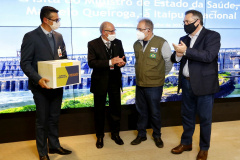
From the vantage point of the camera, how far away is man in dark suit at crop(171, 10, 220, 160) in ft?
8.68

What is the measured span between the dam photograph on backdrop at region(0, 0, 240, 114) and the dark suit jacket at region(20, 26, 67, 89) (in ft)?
3.73

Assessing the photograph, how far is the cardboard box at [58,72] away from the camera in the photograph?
2508 mm

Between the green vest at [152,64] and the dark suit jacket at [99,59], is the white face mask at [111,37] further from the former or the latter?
the green vest at [152,64]

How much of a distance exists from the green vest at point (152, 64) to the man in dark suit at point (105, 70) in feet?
0.87

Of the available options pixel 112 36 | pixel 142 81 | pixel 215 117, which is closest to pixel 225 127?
pixel 215 117

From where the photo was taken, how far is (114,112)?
341 cm

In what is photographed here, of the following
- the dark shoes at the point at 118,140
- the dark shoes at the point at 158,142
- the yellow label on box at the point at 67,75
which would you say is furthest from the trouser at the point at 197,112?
the yellow label on box at the point at 67,75

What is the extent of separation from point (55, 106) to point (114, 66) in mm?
929

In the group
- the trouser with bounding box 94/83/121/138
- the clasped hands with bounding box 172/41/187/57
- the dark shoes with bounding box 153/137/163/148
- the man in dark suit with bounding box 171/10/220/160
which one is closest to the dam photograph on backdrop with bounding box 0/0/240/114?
the trouser with bounding box 94/83/121/138

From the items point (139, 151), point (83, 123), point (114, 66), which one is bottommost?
point (139, 151)

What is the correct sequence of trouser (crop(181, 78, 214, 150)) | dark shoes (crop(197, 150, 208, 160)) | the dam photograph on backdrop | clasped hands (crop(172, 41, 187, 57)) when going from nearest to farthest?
clasped hands (crop(172, 41, 187, 57)) < trouser (crop(181, 78, 214, 150)) < dark shoes (crop(197, 150, 208, 160)) < the dam photograph on backdrop

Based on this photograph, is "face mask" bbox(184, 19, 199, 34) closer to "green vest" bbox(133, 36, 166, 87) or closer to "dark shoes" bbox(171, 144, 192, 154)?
"green vest" bbox(133, 36, 166, 87)

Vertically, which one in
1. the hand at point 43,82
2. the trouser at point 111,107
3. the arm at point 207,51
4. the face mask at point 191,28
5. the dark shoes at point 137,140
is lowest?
the dark shoes at point 137,140

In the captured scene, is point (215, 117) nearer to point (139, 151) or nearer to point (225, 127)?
point (225, 127)
